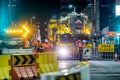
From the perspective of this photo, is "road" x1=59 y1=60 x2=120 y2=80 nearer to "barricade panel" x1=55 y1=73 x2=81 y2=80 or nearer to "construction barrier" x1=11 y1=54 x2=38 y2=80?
"construction barrier" x1=11 y1=54 x2=38 y2=80

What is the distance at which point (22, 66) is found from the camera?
45.9ft

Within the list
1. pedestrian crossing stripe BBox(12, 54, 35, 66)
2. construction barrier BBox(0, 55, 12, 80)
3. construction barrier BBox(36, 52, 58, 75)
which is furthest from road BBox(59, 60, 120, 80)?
construction barrier BBox(0, 55, 12, 80)

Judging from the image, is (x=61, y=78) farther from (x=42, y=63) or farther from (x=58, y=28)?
(x=58, y=28)

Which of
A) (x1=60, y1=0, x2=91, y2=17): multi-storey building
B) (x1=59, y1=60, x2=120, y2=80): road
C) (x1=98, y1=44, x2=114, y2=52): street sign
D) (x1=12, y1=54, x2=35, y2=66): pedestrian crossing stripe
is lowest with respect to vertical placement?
(x1=59, y1=60, x2=120, y2=80): road

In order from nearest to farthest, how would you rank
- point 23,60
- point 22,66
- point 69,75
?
point 69,75 → point 23,60 → point 22,66

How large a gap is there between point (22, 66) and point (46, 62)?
174 cm

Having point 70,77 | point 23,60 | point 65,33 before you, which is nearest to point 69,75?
point 70,77

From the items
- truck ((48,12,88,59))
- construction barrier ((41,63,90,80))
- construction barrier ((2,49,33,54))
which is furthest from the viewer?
truck ((48,12,88,59))

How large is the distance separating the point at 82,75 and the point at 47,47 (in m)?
24.9

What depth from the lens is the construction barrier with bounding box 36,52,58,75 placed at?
14.9 meters

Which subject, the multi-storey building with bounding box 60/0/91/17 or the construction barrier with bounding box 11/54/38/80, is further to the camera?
the multi-storey building with bounding box 60/0/91/17

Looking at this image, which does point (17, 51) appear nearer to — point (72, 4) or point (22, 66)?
point (22, 66)

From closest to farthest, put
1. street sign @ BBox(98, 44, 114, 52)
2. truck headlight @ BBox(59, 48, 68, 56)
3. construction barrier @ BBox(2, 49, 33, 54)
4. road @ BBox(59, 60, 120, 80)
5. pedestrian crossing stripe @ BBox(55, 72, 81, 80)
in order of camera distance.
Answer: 1. pedestrian crossing stripe @ BBox(55, 72, 81, 80)
2. road @ BBox(59, 60, 120, 80)
3. construction barrier @ BBox(2, 49, 33, 54)
4. street sign @ BBox(98, 44, 114, 52)
5. truck headlight @ BBox(59, 48, 68, 56)

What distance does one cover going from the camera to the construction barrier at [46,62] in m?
14.9
